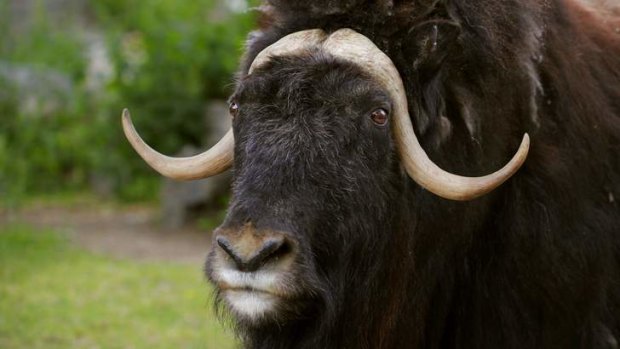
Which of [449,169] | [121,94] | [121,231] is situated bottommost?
[121,231]

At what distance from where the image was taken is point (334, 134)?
11.5 ft

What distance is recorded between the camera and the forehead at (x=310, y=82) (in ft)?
11.7

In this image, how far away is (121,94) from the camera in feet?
36.8

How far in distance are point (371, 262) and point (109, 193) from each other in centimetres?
900

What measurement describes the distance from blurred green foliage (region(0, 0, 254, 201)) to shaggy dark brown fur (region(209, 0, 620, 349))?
6.67 metres

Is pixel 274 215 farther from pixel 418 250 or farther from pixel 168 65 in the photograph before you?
pixel 168 65

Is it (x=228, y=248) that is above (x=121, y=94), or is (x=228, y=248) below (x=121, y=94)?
above

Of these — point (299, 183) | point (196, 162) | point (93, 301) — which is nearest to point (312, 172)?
point (299, 183)

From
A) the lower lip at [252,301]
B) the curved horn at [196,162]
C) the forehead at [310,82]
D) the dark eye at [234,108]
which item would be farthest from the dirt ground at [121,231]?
the lower lip at [252,301]

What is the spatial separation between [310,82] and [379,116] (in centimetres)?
25

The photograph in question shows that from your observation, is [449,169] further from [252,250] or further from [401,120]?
[252,250]

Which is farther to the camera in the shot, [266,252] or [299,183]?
[299,183]

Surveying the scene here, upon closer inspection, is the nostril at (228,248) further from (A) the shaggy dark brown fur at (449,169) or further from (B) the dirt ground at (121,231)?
(B) the dirt ground at (121,231)

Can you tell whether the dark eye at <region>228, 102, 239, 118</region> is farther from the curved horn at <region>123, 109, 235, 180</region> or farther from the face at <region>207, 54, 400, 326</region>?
the curved horn at <region>123, 109, 235, 180</region>
